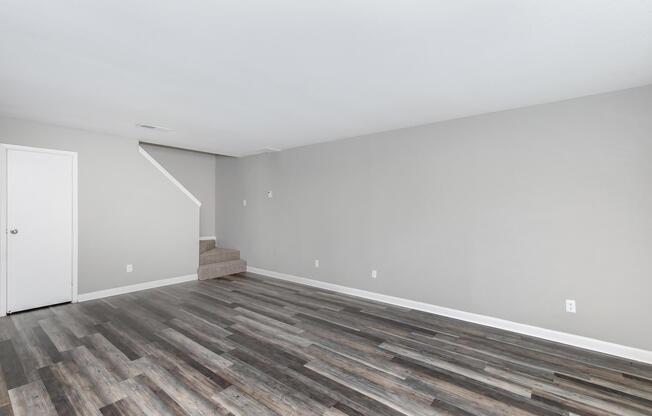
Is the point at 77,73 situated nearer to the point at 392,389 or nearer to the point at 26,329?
the point at 26,329

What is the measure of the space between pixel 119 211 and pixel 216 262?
79.0 inches

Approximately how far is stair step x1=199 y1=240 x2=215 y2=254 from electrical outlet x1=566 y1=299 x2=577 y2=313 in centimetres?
595

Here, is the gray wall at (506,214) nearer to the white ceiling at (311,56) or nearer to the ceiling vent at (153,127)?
the white ceiling at (311,56)

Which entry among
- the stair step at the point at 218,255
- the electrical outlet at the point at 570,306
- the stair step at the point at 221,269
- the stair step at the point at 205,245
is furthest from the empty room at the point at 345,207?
the stair step at the point at 205,245

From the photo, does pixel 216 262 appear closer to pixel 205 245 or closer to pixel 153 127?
pixel 205 245

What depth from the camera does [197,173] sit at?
22.3 ft

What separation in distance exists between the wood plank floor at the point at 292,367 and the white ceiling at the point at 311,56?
8.09 feet

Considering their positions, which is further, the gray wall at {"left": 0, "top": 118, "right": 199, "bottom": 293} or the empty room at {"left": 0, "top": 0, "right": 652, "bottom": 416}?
the gray wall at {"left": 0, "top": 118, "right": 199, "bottom": 293}

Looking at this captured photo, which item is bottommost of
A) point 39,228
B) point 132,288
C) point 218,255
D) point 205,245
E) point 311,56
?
point 132,288

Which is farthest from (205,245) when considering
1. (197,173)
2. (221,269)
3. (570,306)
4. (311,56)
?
(570,306)

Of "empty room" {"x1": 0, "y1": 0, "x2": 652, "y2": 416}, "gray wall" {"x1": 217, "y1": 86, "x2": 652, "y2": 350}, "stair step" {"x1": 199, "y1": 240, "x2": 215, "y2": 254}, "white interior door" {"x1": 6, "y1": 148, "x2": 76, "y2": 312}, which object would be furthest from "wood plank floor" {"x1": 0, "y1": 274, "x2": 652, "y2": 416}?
"stair step" {"x1": 199, "y1": 240, "x2": 215, "y2": 254}

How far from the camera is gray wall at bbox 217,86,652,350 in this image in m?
2.81

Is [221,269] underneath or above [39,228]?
underneath

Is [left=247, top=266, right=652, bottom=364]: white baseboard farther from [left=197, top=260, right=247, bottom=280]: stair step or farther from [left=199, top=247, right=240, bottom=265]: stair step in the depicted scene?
[left=199, top=247, right=240, bottom=265]: stair step
